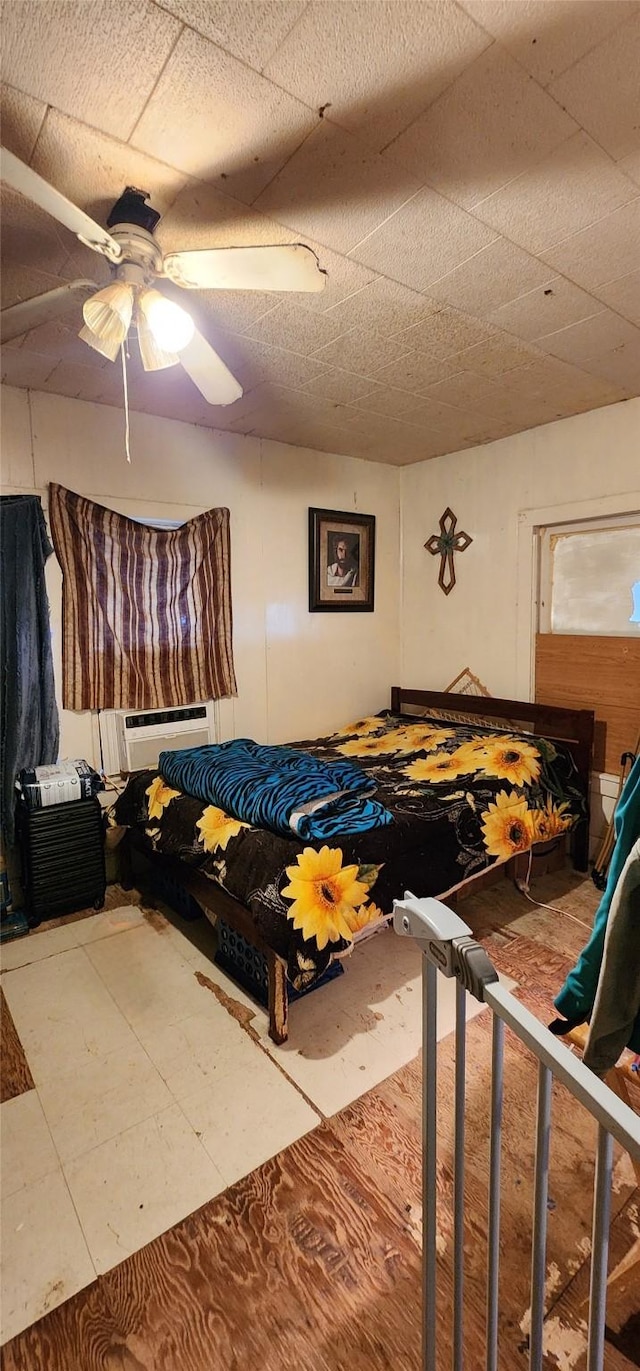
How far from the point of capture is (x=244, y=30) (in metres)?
1.14

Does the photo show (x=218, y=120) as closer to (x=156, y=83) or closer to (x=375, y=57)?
(x=156, y=83)

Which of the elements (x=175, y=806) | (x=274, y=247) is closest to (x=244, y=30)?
(x=274, y=247)

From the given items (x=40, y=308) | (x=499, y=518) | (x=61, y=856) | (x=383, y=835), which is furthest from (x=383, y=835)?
(x=499, y=518)

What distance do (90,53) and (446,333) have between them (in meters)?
1.53

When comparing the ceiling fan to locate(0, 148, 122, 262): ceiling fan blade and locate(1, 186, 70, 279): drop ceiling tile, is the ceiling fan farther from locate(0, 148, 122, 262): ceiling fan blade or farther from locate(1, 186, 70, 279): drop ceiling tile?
locate(1, 186, 70, 279): drop ceiling tile

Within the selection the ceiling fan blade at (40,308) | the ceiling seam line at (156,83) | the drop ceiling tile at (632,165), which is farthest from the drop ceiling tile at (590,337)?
the ceiling fan blade at (40,308)

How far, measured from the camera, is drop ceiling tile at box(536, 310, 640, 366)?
7.47 ft

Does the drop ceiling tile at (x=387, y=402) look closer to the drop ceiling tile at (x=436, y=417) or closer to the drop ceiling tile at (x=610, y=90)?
the drop ceiling tile at (x=436, y=417)

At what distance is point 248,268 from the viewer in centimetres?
144

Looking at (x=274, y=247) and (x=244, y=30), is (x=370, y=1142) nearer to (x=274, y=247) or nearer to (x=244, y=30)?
(x=274, y=247)

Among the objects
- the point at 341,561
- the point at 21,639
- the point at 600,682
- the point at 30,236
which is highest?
the point at 30,236

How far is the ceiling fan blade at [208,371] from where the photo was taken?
5.91 feet

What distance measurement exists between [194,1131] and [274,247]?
237 centimetres

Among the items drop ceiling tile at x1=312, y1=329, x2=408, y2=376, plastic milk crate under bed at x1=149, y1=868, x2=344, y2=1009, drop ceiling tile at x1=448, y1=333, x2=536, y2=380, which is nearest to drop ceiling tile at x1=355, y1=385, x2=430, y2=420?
drop ceiling tile at x1=312, y1=329, x2=408, y2=376
